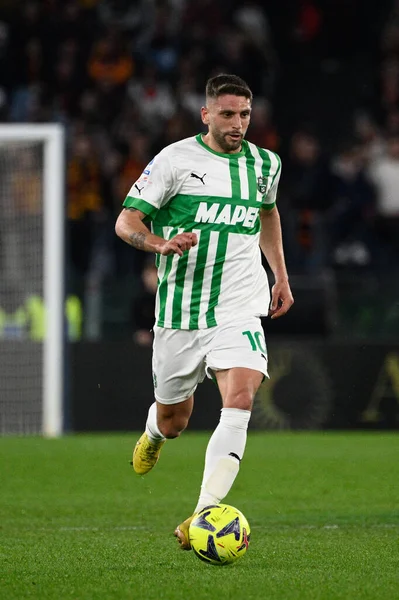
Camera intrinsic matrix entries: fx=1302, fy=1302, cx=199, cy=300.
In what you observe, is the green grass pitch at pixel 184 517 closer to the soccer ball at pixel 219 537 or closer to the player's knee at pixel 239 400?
the soccer ball at pixel 219 537

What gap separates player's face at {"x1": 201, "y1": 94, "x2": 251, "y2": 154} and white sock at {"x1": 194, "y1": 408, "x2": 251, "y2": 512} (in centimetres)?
135

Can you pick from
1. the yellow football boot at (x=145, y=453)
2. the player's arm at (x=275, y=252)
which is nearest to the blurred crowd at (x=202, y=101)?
the yellow football boot at (x=145, y=453)

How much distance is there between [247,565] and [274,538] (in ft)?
3.13

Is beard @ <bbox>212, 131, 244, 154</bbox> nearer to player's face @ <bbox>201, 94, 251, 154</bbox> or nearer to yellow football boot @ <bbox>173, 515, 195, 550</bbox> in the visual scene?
player's face @ <bbox>201, 94, 251, 154</bbox>

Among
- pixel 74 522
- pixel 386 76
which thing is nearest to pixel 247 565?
pixel 74 522

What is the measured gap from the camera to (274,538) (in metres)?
6.61

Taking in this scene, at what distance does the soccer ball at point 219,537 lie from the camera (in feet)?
18.2

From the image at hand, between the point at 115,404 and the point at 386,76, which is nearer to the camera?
the point at 115,404

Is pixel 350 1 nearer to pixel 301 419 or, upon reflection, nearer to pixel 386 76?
pixel 386 76

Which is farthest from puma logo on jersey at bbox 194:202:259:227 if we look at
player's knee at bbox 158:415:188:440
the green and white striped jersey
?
player's knee at bbox 158:415:188:440

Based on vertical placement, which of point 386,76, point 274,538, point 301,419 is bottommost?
point 301,419

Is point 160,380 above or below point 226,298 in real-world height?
below

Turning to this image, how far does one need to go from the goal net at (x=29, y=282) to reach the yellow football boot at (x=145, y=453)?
520cm

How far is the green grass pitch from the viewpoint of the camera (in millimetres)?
5070
